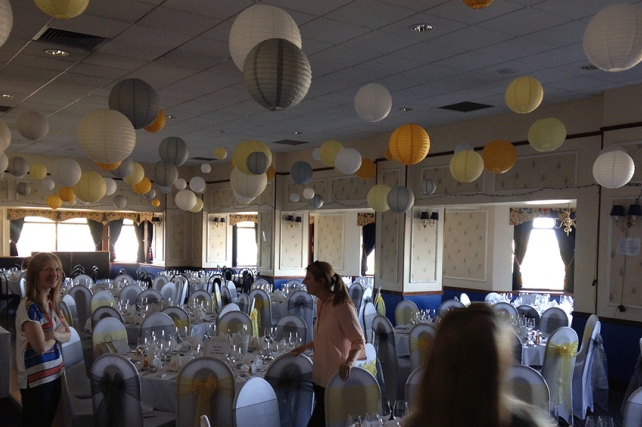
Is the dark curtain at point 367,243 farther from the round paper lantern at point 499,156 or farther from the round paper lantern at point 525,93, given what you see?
the round paper lantern at point 525,93

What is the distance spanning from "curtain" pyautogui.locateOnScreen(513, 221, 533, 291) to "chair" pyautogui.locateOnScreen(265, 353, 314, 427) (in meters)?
10.5

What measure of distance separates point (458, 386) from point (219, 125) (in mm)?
10064

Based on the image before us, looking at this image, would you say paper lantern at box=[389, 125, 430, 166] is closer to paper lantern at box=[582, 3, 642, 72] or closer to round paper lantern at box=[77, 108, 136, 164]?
paper lantern at box=[582, 3, 642, 72]

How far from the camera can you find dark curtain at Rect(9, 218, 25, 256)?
1756 centimetres

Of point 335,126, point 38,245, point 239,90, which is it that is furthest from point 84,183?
point 38,245

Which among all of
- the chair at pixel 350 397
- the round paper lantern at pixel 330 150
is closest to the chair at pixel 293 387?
the chair at pixel 350 397

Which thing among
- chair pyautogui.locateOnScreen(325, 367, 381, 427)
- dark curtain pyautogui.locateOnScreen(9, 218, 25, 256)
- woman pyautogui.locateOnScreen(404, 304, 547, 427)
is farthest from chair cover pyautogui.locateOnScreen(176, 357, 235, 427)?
dark curtain pyautogui.locateOnScreen(9, 218, 25, 256)

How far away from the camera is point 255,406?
316cm

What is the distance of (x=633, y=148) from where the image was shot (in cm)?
748

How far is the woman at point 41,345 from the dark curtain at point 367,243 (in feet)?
45.7

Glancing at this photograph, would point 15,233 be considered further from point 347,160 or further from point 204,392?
point 204,392

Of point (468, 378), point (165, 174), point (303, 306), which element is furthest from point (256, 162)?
point (468, 378)

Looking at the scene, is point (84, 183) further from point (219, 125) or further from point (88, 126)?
point (219, 125)

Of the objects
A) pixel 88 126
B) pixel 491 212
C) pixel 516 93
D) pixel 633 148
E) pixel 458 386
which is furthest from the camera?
pixel 491 212
